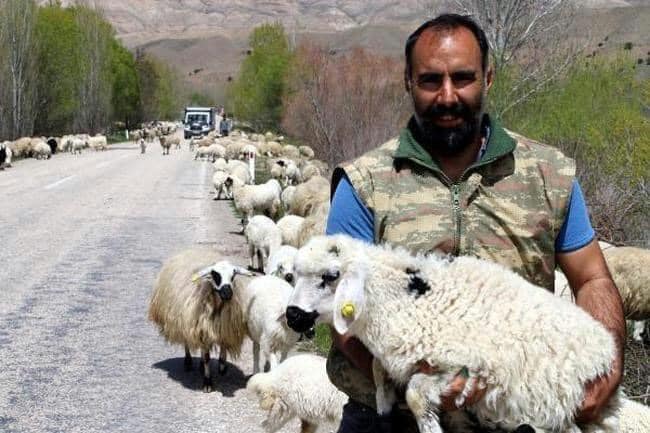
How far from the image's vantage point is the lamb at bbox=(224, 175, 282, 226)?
17.2 metres

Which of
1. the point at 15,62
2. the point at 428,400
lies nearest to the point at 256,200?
the point at 428,400

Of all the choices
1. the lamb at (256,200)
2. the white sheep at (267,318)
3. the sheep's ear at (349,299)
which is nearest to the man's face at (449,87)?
the sheep's ear at (349,299)

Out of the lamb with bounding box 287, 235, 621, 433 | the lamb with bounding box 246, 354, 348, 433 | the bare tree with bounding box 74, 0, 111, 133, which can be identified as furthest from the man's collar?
the bare tree with bounding box 74, 0, 111, 133

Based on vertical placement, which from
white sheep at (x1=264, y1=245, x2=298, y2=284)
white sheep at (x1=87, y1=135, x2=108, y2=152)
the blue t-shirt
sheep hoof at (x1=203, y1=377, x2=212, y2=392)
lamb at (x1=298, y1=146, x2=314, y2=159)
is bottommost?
white sheep at (x1=87, y1=135, x2=108, y2=152)

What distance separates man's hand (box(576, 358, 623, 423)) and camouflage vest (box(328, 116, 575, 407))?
1.20ft

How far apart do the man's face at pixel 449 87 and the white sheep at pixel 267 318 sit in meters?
4.54

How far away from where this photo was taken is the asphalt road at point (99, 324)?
649 cm

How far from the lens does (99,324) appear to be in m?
9.06

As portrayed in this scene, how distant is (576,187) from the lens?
258cm

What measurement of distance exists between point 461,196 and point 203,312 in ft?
17.6

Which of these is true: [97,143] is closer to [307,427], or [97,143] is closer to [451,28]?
[307,427]

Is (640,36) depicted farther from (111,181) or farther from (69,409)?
(69,409)

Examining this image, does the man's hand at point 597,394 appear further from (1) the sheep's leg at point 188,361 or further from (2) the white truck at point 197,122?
(2) the white truck at point 197,122

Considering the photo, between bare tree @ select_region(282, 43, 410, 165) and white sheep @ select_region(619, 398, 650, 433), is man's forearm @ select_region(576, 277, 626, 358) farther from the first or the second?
bare tree @ select_region(282, 43, 410, 165)
